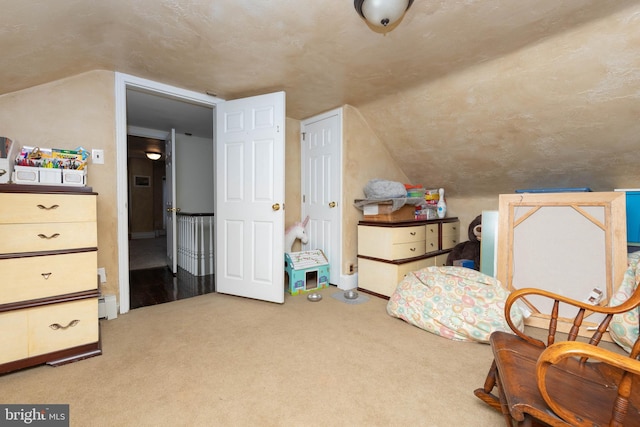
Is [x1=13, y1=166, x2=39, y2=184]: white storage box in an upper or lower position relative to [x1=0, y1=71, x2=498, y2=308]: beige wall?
lower

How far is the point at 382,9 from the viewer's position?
150 centimetres

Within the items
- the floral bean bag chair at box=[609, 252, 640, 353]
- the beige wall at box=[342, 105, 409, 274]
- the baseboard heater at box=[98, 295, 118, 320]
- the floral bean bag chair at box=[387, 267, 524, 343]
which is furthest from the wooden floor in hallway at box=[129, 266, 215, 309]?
the floral bean bag chair at box=[609, 252, 640, 353]

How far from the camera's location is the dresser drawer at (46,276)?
153 cm

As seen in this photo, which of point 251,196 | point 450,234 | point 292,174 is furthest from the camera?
point 450,234

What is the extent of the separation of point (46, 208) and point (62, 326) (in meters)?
0.72

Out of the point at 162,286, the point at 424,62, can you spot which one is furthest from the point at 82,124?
the point at 424,62

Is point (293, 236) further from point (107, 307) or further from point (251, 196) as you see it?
point (107, 307)

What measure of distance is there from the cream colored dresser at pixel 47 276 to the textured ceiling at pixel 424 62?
0.89 meters

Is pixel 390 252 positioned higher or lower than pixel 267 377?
higher

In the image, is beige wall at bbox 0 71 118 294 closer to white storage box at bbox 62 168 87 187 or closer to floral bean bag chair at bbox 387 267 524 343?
white storage box at bbox 62 168 87 187

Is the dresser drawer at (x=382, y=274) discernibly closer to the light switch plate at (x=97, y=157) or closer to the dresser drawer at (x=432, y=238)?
the dresser drawer at (x=432, y=238)

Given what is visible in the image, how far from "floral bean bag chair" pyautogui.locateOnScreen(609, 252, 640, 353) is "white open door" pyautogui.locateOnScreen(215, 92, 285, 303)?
2493 millimetres

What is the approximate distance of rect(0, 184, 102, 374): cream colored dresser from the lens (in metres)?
1.53

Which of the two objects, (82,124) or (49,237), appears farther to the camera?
(82,124)
